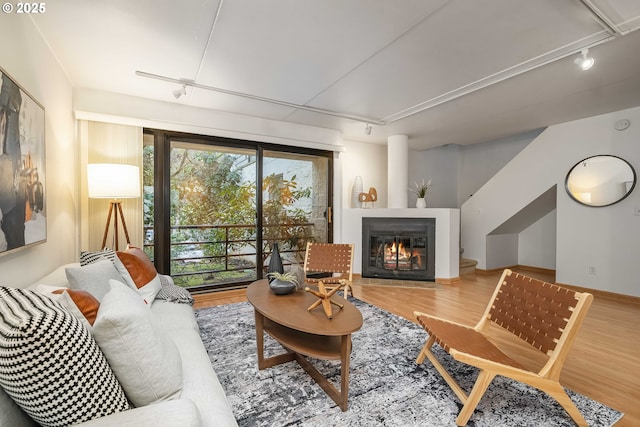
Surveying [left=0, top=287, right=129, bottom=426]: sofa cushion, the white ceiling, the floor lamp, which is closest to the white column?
the white ceiling

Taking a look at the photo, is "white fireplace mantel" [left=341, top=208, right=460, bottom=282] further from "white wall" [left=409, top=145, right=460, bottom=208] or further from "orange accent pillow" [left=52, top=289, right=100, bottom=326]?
"orange accent pillow" [left=52, top=289, right=100, bottom=326]

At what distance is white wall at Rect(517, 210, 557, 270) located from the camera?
506 cm

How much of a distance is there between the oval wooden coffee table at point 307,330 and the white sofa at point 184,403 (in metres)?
0.49

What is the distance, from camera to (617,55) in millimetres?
2354

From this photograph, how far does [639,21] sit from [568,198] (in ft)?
9.39

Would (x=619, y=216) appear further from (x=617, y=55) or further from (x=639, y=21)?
(x=639, y=21)

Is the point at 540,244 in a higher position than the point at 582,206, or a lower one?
lower

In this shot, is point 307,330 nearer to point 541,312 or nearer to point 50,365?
point 50,365

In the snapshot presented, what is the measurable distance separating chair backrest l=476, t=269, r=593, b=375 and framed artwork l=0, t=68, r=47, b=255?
2919 mm

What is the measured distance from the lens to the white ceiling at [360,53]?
1861 millimetres

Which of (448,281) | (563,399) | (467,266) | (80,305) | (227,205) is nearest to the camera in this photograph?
(80,305)

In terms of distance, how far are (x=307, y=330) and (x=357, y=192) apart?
3.59 meters

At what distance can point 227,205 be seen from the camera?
4.10 m

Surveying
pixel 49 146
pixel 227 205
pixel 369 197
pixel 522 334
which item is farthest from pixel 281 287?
pixel 369 197
